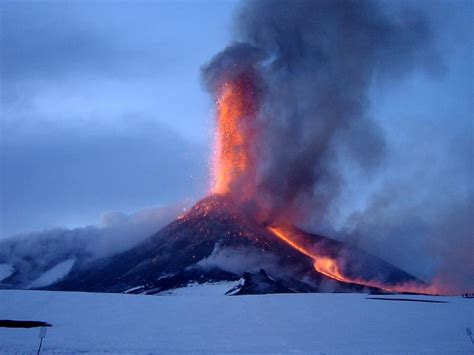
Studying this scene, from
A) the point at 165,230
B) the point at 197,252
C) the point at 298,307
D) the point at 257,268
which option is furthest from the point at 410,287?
the point at 298,307

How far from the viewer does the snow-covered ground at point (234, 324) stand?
134 ft

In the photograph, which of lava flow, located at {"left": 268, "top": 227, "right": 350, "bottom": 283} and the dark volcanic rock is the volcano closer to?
the dark volcanic rock

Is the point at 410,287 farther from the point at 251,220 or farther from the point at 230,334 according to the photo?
the point at 230,334

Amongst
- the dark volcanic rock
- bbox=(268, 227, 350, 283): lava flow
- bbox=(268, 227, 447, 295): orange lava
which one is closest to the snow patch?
the dark volcanic rock

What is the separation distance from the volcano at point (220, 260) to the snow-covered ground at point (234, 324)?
55.1 meters

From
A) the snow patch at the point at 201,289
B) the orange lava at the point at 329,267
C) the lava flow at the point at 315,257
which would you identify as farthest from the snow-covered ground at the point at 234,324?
the lava flow at the point at 315,257

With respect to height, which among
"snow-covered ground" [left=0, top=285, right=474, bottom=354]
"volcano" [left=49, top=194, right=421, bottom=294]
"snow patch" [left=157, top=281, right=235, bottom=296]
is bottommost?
"snow-covered ground" [left=0, top=285, right=474, bottom=354]

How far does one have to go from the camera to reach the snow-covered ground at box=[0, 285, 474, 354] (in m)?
40.9

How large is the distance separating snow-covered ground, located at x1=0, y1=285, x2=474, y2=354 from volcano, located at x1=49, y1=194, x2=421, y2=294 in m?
55.1

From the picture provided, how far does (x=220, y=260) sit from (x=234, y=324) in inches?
3758

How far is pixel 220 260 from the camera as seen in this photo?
475 feet

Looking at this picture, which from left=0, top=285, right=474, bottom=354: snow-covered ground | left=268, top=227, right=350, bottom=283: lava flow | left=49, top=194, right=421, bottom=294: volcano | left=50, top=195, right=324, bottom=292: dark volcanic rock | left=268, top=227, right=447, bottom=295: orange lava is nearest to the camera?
left=0, top=285, right=474, bottom=354: snow-covered ground

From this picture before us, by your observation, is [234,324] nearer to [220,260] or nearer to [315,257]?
[220,260]

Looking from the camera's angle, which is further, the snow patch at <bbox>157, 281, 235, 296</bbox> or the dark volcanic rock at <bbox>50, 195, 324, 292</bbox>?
the dark volcanic rock at <bbox>50, 195, 324, 292</bbox>
